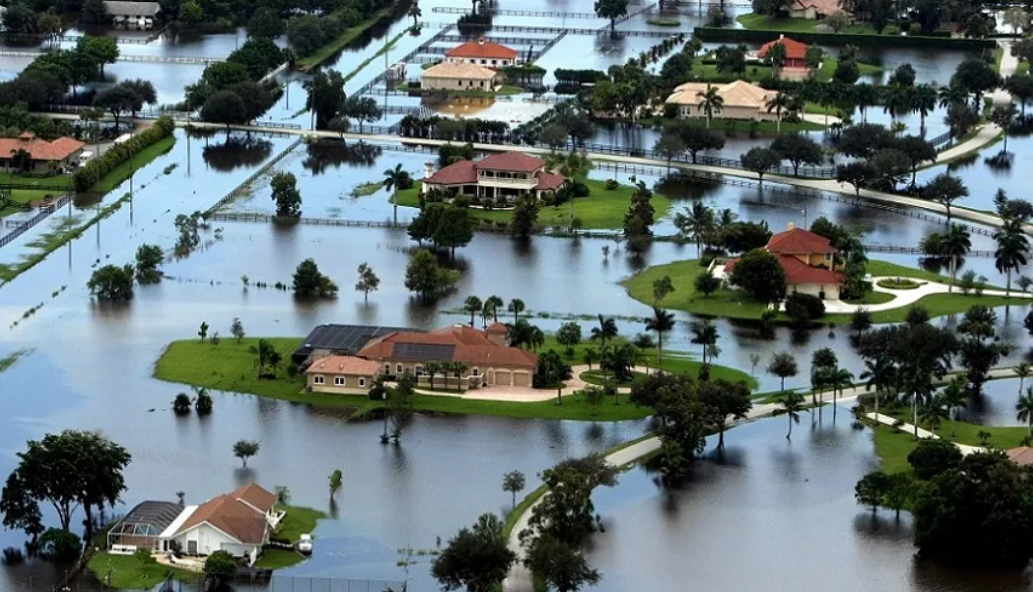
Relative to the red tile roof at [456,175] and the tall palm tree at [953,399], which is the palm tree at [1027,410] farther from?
the red tile roof at [456,175]

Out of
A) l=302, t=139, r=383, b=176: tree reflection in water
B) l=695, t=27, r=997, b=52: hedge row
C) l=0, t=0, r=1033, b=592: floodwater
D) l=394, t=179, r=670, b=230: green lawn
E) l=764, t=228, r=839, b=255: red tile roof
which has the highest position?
l=764, t=228, r=839, b=255: red tile roof

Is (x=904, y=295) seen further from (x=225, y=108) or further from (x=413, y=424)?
(x=225, y=108)

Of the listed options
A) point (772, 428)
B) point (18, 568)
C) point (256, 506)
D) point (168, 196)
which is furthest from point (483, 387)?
point (168, 196)

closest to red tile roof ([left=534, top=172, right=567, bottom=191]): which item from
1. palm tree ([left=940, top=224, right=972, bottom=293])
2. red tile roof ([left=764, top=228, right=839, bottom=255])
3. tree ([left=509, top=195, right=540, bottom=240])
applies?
tree ([left=509, top=195, right=540, bottom=240])

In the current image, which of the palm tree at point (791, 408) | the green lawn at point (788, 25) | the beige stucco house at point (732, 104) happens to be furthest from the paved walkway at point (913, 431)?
the green lawn at point (788, 25)

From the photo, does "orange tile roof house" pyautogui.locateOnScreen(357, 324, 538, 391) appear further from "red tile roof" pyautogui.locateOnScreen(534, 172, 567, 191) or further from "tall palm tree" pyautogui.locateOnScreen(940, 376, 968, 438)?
"red tile roof" pyautogui.locateOnScreen(534, 172, 567, 191)

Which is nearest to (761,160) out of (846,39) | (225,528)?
(846,39)
